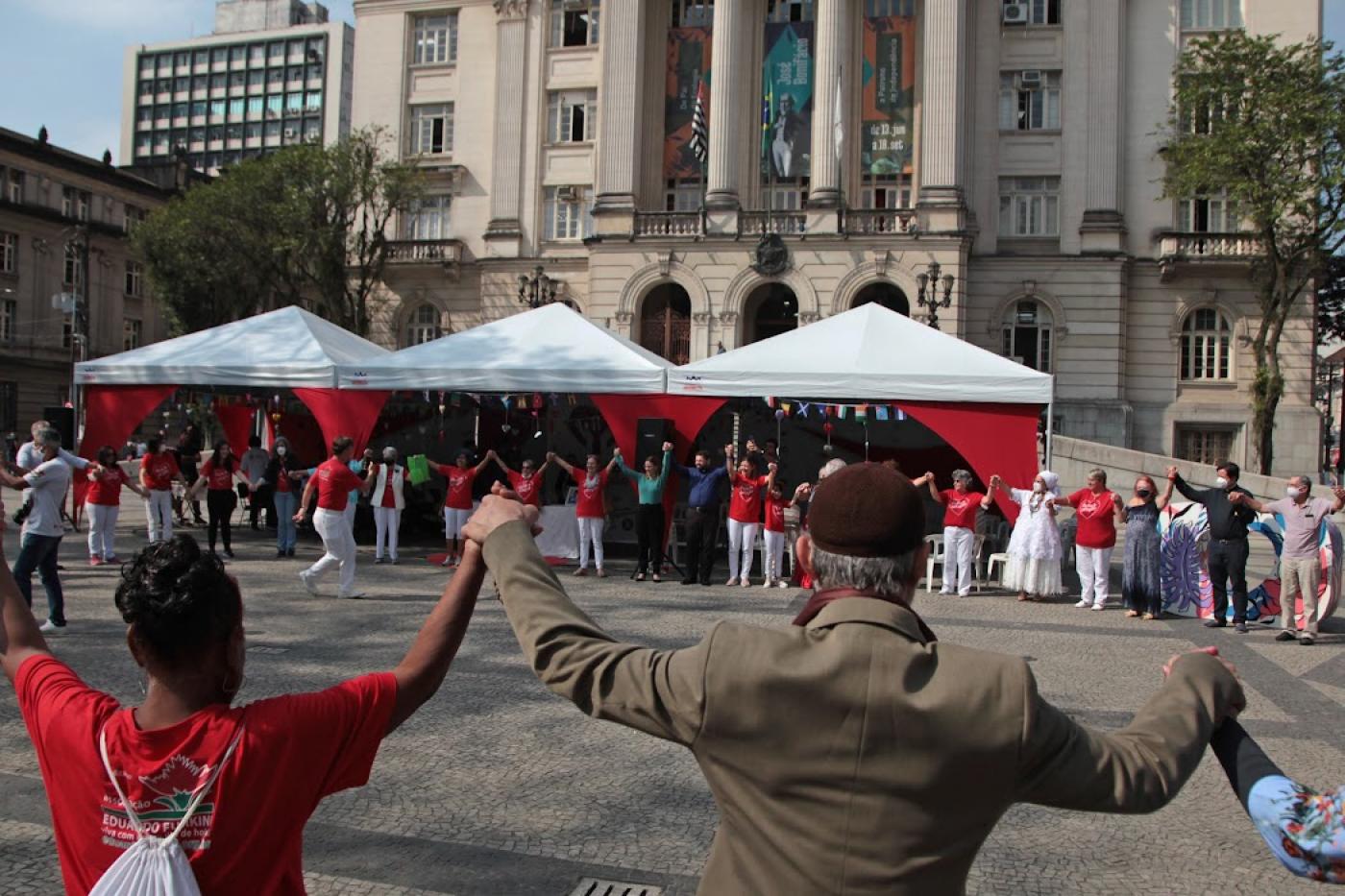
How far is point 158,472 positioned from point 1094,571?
13053 mm

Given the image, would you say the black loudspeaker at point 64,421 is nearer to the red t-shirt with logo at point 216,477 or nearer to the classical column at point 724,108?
the red t-shirt with logo at point 216,477

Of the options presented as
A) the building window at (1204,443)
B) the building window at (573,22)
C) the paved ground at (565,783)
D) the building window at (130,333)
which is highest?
the building window at (573,22)

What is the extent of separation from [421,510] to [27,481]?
33.7 feet

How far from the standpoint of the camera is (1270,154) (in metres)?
30.1

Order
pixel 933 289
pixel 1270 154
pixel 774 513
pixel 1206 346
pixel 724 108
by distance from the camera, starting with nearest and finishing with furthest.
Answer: pixel 774 513 < pixel 1270 154 < pixel 933 289 < pixel 724 108 < pixel 1206 346

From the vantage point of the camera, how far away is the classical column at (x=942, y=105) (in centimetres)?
3391

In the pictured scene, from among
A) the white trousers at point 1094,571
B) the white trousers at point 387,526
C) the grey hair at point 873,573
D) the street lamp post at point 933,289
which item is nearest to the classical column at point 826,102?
the street lamp post at point 933,289

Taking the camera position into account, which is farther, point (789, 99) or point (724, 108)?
point (789, 99)

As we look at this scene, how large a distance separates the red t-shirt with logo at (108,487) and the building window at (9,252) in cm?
4720

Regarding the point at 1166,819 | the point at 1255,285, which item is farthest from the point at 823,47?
the point at 1166,819

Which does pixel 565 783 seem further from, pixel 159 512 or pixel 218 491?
pixel 159 512

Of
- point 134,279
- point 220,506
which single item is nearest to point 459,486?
point 220,506

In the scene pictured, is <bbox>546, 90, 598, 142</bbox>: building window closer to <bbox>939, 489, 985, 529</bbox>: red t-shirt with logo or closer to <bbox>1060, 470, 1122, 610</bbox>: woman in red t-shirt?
<bbox>939, 489, 985, 529</bbox>: red t-shirt with logo

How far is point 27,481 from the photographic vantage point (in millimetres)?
10117
